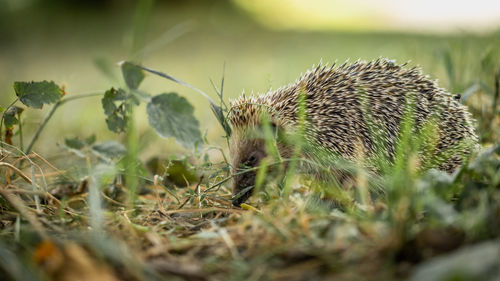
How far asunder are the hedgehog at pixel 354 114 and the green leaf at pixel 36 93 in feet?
4.21

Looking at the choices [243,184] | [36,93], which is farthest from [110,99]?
[243,184]

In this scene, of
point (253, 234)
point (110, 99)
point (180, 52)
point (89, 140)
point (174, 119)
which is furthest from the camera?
point (180, 52)

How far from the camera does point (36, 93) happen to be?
2.88 meters

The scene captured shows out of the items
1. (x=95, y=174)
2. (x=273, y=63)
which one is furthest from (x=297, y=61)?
(x=95, y=174)

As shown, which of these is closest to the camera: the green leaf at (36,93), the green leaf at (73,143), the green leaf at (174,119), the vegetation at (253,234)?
the vegetation at (253,234)

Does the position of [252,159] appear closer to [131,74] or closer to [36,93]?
[131,74]

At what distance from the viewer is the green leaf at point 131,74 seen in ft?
9.18

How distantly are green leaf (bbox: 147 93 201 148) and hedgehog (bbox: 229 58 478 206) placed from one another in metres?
0.64

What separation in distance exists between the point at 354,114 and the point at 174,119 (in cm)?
139

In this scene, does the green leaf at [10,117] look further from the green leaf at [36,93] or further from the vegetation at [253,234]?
the green leaf at [36,93]

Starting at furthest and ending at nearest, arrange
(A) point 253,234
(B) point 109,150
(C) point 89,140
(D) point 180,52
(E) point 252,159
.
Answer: (D) point 180,52
(E) point 252,159
(C) point 89,140
(B) point 109,150
(A) point 253,234

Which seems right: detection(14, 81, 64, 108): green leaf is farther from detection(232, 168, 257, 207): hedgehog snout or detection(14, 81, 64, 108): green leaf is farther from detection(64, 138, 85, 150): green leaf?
detection(232, 168, 257, 207): hedgehog snout

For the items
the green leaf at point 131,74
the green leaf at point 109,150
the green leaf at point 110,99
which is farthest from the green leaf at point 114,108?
the green leaf at point 109,150

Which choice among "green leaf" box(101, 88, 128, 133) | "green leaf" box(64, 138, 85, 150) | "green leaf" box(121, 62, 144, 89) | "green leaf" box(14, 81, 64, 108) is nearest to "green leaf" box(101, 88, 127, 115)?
"green leaf" box(101, 88, 128, 133)
